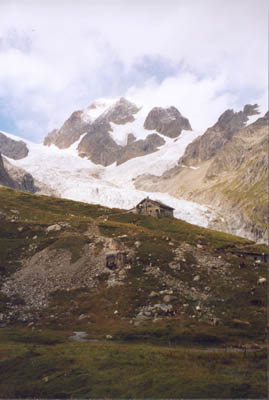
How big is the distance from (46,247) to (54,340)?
99.1 ft

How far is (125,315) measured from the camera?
40.8m

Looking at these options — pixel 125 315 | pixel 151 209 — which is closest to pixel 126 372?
pixel 125 315

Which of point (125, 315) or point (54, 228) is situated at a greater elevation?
point (54, 228)

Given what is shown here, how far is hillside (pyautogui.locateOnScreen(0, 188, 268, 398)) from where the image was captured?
2364 cm

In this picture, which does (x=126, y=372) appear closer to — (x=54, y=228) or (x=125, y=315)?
(x=125, y=315)

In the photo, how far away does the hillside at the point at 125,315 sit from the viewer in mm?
23641

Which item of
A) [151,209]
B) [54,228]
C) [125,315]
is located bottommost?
[125,315]

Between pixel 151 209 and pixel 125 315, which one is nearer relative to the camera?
pixel 125 315

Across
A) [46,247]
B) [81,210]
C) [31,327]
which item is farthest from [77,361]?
[81,210]

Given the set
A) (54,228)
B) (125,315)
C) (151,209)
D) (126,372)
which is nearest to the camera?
(126,372)

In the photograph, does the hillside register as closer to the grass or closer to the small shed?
the grass

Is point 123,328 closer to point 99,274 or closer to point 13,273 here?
point 99,274

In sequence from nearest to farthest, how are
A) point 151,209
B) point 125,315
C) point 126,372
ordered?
point 126,372 → point 125,315 → point 151,209

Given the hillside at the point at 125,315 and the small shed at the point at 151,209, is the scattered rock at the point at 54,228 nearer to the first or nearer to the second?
the hillside at the point at 125,315
